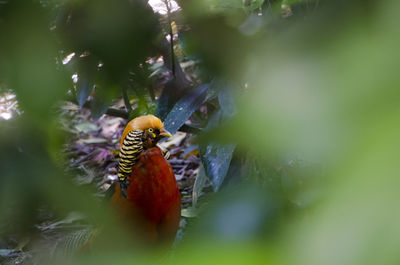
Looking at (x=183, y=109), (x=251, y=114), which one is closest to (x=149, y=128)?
(x=183, y=109)

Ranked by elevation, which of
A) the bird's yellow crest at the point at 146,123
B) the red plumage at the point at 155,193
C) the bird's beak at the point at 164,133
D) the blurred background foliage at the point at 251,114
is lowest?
the red plumage at the point at 155,193

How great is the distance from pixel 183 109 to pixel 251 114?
1372 mm

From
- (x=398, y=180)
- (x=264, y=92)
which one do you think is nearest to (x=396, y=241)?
(x=398, y=180)

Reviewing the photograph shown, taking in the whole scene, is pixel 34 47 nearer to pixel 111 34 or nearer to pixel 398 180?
pixel 111 34

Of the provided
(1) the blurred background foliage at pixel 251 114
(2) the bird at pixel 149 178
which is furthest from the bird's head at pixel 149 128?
(1) the blurred background foliage at pixel 251 114

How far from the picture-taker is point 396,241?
22 centimetres

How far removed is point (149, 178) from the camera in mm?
1727

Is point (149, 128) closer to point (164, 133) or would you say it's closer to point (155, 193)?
point (164, 133)

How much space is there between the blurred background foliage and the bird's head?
117 centimetres

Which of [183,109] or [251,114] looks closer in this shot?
[251,114]

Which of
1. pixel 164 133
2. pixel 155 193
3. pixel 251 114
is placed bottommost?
pixel 155 193

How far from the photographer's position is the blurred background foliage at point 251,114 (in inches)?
10.0

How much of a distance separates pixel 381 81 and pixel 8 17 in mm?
310

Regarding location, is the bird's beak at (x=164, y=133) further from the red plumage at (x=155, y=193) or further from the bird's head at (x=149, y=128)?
the red plumage at (x=155, y=193)
